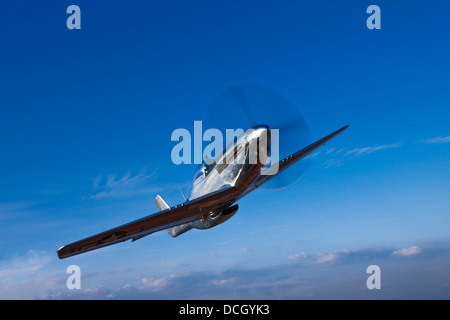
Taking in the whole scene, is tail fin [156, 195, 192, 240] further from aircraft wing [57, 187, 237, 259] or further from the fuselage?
the fuselage

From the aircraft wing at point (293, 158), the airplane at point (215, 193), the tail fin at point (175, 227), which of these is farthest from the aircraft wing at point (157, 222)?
the tail fin at point (175, 227)

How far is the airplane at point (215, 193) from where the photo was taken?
2283cm

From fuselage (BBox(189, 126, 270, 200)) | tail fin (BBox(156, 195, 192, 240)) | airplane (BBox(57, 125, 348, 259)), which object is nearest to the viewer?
airplane (BBox(57, 125, 348, 259))

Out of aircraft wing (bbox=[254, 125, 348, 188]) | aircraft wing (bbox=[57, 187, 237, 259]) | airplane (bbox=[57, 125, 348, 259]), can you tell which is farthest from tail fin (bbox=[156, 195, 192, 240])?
aircraft wing (bbox=[254, 125, 348, 188])

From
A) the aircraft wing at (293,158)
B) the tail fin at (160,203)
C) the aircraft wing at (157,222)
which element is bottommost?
the aircraft wing at (157,222)

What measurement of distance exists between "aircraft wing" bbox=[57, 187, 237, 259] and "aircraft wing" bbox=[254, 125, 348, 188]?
2731 mm

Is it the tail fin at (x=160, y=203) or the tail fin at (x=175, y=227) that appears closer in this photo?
the tail fin at (x=175, y=227)

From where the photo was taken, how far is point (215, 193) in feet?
80.4

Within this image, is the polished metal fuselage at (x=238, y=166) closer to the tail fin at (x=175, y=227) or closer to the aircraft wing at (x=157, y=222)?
the aircraft wing at (x=157, y=222)

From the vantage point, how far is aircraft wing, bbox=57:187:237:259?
21719 millimetres

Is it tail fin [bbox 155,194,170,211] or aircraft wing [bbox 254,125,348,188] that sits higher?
aircraft wing [bbox 254,125,348,188]

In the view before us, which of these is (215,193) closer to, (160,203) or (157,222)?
(157,222)
